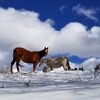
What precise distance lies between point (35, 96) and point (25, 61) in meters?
14.6

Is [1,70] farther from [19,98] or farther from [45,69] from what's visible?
[19,98]

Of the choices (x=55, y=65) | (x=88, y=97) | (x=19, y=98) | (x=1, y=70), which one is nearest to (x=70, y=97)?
(x=88, y=97)

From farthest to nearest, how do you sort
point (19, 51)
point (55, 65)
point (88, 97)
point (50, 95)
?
point (55, 65), point (19, 51), point (50, 95), point (88, 97)

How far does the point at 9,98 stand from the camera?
5.45m

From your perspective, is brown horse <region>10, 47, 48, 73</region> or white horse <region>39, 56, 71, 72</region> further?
white horse <region>39, 56, 71, 72</region>

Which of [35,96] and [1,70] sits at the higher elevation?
[1,70]

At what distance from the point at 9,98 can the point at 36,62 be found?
1434 centimetres

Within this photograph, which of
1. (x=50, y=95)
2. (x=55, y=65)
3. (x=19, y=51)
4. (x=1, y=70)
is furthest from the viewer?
(x=55, y=65)

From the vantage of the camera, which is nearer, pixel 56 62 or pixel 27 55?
pixel 27 55

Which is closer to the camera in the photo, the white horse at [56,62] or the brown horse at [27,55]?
the brown horse at [27,55]

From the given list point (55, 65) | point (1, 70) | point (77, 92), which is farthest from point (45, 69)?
point (77, 92)

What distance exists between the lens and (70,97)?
5320mm

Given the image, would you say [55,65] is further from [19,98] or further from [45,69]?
[19,98]

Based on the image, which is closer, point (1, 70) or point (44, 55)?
point (1, 70)
